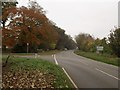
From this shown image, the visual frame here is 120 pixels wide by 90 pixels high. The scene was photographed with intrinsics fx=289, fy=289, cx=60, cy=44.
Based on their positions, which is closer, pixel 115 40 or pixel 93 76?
pixel 93 76

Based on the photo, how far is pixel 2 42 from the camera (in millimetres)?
21688

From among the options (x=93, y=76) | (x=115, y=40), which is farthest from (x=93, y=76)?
(x=115, y=40)

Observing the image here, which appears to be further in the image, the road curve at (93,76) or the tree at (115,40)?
the tree at (115,40)

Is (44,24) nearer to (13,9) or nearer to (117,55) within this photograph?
(117,55)

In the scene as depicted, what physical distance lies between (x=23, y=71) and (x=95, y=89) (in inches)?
228

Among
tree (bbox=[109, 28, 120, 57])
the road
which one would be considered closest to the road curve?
the road

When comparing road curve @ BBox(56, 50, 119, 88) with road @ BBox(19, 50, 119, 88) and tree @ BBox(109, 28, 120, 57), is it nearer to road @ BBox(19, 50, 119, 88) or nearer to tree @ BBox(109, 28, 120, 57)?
road @ BBox(19, 50, 119, 88)

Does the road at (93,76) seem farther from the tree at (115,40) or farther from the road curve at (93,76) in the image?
the tree at (115,40)

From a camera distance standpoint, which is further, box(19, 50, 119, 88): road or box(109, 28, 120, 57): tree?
Result: box(109, 28, 120, 57): tree

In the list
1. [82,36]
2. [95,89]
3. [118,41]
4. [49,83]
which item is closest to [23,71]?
[49,83]

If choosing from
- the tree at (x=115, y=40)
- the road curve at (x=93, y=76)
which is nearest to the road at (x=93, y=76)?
the road curve at (x=93, y=76)

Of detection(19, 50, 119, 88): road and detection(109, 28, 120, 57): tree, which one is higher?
detection(109, 28, 120, 57): tree

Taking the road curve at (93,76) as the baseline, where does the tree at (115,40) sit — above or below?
above

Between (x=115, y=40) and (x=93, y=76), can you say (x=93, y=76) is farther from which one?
(x=115, y=40)
